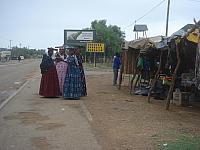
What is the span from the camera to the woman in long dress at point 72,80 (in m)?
16.4

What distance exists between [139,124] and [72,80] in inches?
237

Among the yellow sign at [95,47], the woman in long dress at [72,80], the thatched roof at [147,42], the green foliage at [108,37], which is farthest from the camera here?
the green foliage at [108,37]

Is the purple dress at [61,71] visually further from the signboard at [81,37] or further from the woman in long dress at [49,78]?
the signboard at [81,37]

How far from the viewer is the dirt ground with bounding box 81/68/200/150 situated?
8.66m

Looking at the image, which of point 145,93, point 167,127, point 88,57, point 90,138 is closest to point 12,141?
point 90,138

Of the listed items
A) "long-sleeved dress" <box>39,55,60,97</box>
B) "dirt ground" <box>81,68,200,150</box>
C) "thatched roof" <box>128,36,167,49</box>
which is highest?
"thatched roof" <box>128,36,167,49</box>

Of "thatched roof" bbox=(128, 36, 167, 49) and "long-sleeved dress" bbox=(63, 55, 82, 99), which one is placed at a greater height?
"thatched roof" bbox=(128, 36, 167, 49)

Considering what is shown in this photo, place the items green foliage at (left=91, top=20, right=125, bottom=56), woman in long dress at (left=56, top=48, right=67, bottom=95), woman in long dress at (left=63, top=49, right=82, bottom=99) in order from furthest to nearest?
green foliage at (left=91, top=20, right=125, bottom=56), woman in long dress at (left=56, top=48, right=67, bottom=95), woman in long dress at (left=63, top=49, right=82, bottom=99)

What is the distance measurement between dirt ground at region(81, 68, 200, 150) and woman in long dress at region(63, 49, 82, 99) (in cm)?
88

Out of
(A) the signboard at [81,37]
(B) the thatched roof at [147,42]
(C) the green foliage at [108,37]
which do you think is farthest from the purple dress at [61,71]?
(C) the green foliage at [108,37]

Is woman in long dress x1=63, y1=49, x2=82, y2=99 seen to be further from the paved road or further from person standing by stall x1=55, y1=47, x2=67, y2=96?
the paved road

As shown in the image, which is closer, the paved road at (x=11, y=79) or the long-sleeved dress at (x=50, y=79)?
the long-sleeved dress at (x=50, y=79)

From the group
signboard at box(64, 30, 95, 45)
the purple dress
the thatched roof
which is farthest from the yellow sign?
the purple dress

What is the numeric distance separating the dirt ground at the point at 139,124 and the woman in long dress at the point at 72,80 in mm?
876
